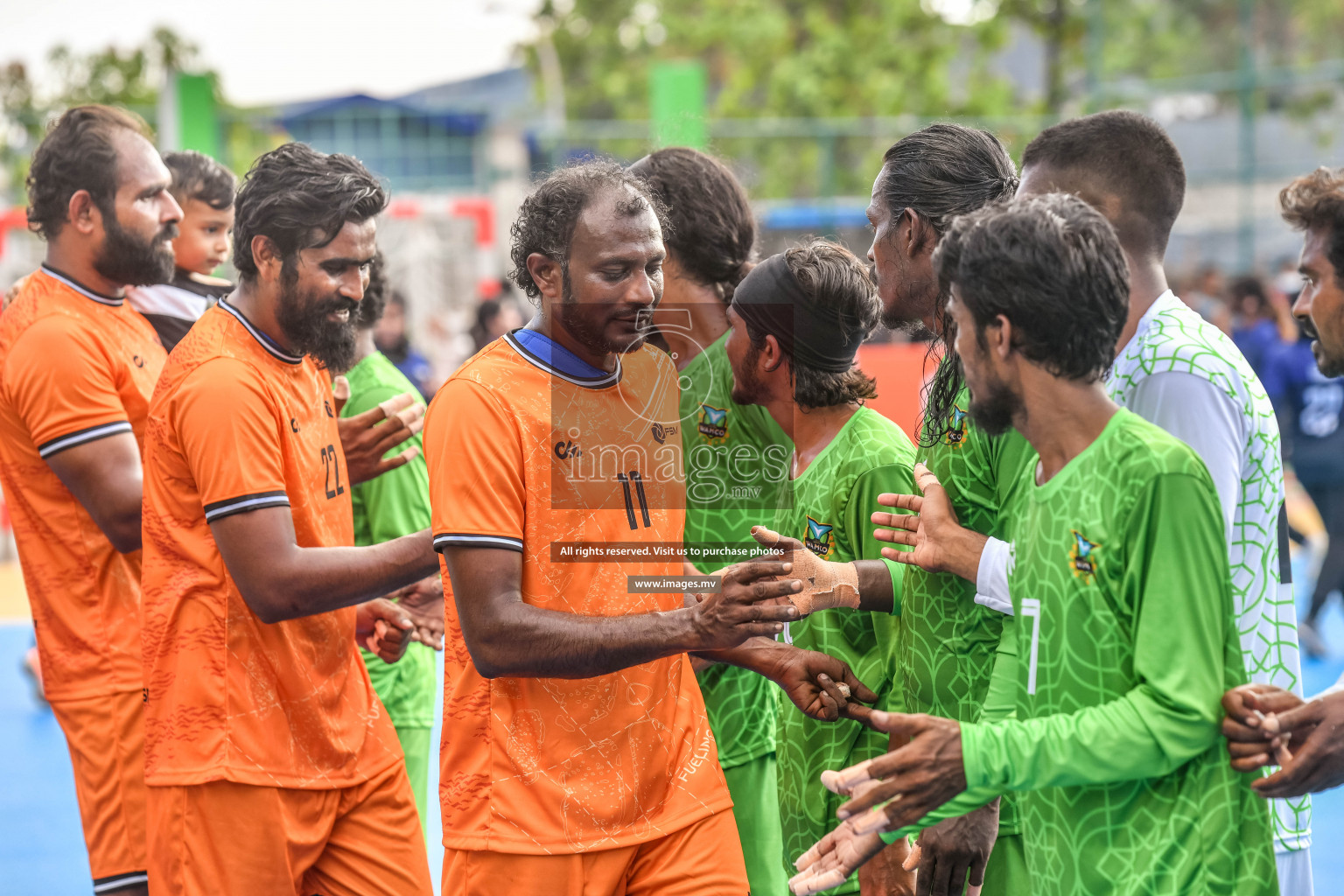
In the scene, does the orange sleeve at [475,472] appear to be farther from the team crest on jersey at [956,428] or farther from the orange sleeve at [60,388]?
the orange sleeve at [60,388]

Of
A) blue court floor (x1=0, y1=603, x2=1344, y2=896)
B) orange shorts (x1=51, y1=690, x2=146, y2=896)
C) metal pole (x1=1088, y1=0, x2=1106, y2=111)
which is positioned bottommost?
blue court floor (x1=0, y1=603, x2=1344, y2=896)

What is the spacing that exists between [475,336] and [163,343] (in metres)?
6.70

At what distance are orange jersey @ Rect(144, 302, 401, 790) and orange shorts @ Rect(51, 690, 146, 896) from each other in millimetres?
607

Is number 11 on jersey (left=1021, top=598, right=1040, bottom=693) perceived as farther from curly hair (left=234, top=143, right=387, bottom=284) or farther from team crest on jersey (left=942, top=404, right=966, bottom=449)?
→ curly hair (left=234, top=143, right=387, bottom=284)

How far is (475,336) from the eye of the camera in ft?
35.7

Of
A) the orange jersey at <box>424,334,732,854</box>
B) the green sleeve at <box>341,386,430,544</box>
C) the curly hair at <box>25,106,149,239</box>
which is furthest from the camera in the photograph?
the green sleeve at <box>341,386,430,544</box>

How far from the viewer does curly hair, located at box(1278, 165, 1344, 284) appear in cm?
252

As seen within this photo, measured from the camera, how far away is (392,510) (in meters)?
4.13

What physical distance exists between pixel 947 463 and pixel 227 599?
5.63ft

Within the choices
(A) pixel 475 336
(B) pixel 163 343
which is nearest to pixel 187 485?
(B) pixel 163 343

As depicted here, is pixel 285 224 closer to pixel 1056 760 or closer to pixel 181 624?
pixel 181 624

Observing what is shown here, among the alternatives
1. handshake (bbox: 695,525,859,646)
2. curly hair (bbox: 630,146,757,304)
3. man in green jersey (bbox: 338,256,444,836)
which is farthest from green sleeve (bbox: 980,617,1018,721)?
man in green jersey (bbox: 338,256,444,836)

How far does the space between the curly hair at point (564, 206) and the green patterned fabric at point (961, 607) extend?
88 cm

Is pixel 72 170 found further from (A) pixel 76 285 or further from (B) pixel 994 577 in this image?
(B) pixel 994 577
